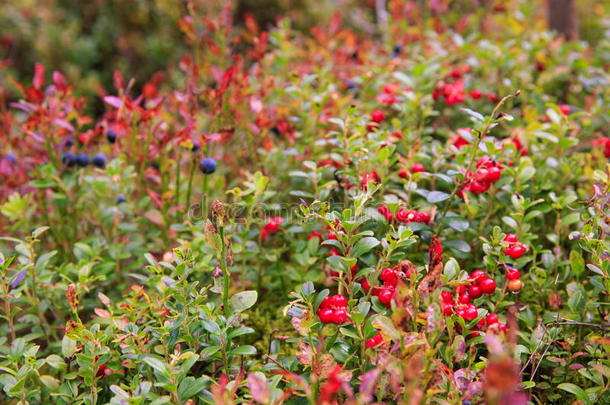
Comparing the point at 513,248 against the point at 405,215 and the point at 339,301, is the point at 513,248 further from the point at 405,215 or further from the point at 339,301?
the point at 339,301

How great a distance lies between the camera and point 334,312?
1.24 meters

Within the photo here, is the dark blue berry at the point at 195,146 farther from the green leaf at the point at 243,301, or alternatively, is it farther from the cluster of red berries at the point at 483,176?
the cluster of red berries at the point at 483,176

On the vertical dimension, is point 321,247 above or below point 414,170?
below

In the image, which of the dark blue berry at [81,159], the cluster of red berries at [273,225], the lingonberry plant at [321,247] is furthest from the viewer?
the dark blue berry at [81,159]

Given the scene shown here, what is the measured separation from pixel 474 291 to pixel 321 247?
49 cm

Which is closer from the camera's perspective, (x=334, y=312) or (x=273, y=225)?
(x=334, y=312)

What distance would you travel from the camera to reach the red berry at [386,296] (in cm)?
125

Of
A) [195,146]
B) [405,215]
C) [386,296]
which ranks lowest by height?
[386,296]

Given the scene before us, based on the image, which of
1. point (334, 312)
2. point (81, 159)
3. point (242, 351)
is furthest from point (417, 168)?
point (81, 159)

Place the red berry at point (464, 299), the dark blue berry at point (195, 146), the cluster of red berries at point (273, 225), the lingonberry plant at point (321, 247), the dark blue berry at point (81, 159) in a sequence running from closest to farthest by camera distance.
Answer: the lingonberry plant at point (321, 247) → the red berry at point (464, 299) → the cluster of red berries at point (273, 225) → the dark blue berry at point (195, 146) → the dark blue berry at point (81, 159)

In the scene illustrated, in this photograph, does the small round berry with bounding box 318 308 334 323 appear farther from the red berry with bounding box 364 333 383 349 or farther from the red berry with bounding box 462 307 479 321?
the red berry with bounding box 462 307 479 321

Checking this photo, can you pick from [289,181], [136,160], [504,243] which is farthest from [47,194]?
[504,243]

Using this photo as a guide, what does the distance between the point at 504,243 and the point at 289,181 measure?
923 millimetres

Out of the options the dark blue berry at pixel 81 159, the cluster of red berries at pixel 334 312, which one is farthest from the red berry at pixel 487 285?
the dark blue berry at pixel 81 159
